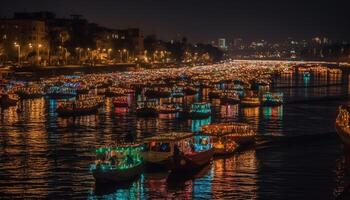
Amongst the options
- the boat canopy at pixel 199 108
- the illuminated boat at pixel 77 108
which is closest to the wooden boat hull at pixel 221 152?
the boat canopy at pixel 199 108

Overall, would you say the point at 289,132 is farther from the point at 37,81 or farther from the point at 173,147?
the point at 37,81

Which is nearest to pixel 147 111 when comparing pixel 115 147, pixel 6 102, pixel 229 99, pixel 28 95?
pixel 6 102

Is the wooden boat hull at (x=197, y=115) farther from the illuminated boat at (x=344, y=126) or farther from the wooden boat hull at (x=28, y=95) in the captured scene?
the wooden boat hull at (x=28, y=95)

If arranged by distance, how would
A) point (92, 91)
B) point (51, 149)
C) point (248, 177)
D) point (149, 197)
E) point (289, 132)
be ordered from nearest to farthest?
1. point (149, 197)
2. point (248, 177)
3. point (51, 149)
4. point (289, 132)
5. point (92, 91)

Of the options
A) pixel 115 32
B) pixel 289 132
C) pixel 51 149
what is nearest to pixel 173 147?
pixel 51 149

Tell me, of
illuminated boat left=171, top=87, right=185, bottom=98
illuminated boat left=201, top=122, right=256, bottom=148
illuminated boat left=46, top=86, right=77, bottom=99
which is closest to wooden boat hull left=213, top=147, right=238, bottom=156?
illuminated boat left=201, top=122, right=256, bottom=148

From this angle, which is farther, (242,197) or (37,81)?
(37,81)

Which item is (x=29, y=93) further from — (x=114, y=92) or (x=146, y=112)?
(x=146, y=112)
